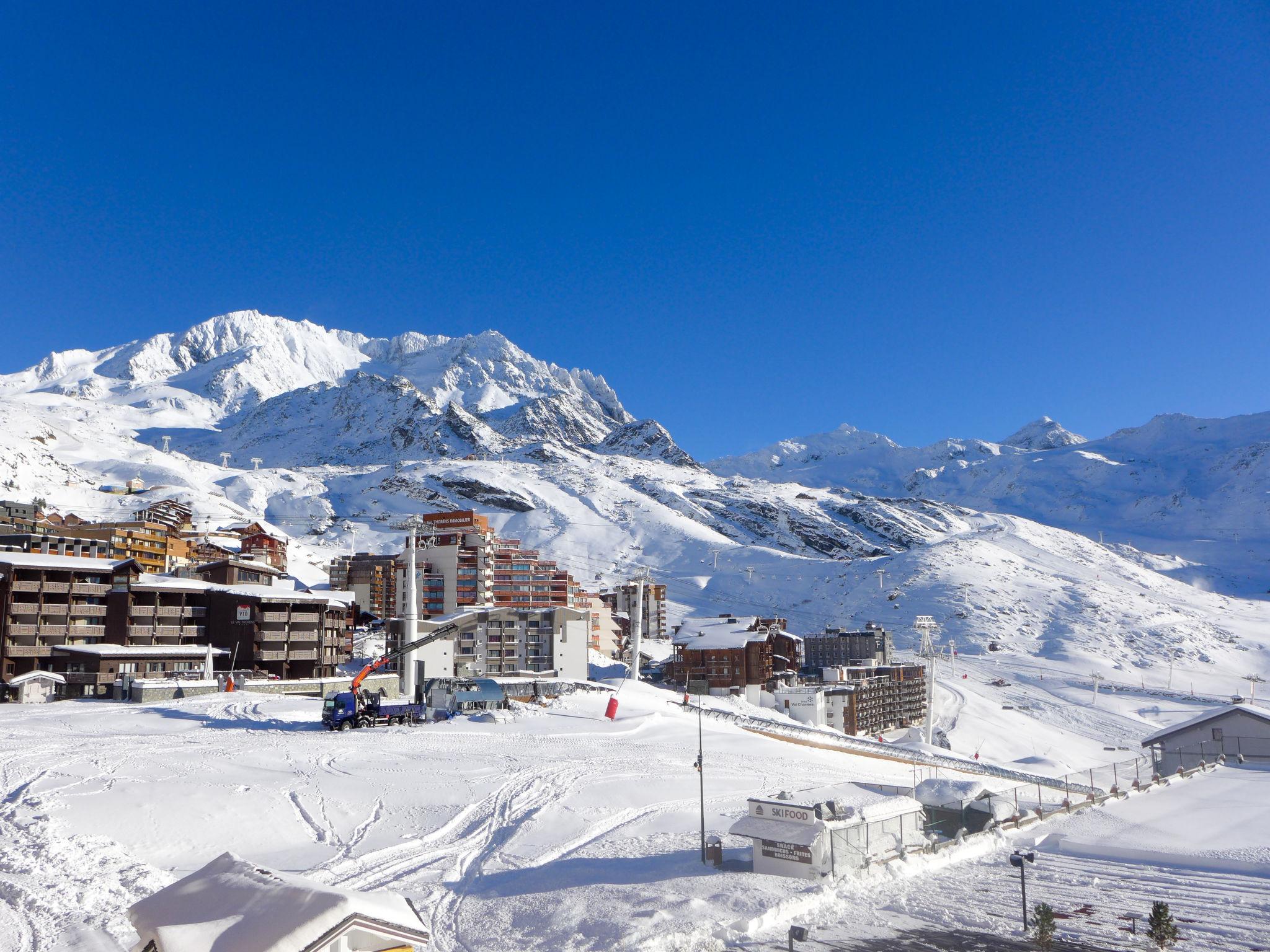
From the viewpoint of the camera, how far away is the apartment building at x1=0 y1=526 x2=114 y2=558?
81812 millimetres

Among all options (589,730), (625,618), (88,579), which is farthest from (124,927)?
(625,618)

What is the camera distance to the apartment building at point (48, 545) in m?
81.8

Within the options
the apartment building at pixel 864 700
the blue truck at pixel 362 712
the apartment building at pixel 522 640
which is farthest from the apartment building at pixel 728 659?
the blue truck at pixel 362 712

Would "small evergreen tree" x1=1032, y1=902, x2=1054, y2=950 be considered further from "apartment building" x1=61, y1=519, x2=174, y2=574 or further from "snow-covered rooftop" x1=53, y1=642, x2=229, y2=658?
"apartment building" x1=61, y1=519, x2=174, y2=574

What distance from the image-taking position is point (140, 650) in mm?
56031

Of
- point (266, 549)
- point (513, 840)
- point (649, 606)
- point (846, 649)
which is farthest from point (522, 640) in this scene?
point (266, 549)

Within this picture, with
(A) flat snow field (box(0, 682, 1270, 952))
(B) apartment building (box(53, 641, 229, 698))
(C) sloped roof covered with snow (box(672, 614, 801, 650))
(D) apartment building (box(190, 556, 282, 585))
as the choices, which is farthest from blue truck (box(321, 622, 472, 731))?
(C) sloped roof covered with snow (box(672, 614, 801, 650))

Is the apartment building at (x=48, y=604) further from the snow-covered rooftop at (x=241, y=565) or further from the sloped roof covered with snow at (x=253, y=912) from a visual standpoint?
the sloped roof covered with snow at (x=253, y=912)

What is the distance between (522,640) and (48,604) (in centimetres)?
3627

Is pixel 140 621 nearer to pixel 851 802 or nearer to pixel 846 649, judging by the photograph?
pixel 851 802

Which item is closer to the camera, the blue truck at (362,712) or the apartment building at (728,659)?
the blue truck at (362,712)

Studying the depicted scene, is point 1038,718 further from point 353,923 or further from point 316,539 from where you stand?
point 316,539

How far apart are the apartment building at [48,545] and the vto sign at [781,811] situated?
7396 cm

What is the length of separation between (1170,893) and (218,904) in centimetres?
1917
